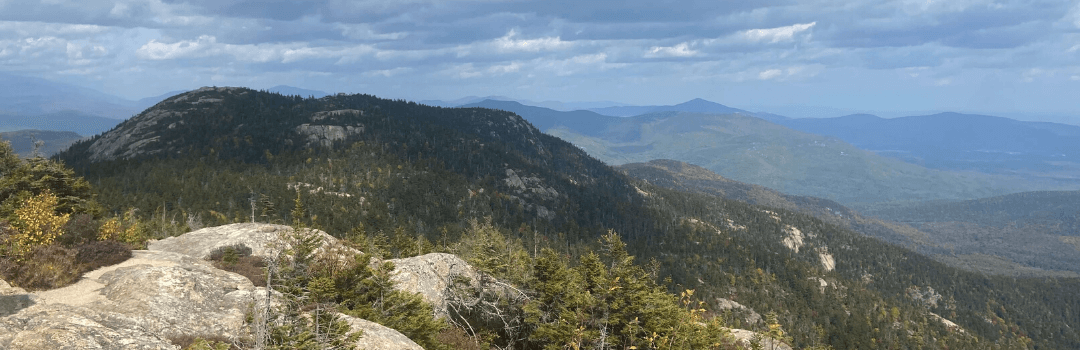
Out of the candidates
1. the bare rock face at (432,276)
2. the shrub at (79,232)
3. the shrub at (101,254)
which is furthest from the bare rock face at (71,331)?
the bare rock face at (432,276)

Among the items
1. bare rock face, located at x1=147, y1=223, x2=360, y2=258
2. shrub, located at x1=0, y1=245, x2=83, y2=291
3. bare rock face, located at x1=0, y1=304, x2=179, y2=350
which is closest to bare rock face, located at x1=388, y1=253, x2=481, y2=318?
bare rock face, located at x1=147, y1=223, x2=360, y2=258

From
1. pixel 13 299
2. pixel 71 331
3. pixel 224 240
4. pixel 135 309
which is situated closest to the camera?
pixel 71 331

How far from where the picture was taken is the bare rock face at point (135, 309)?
70.8ft

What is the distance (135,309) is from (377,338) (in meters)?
12.4

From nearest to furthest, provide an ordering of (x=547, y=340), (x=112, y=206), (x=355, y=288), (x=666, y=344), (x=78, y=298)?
1. (x=78, y=298)
2. (x=355, y=288)
3. (x=666, y=344)
4. (x=547, y=340)
5. (x=112, y=206)

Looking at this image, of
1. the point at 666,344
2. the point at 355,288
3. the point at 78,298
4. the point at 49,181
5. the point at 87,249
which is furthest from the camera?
the point at 49,181

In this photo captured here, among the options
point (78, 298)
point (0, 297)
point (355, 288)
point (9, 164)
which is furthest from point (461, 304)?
point (9, 164)

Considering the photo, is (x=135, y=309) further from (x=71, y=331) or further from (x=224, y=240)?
(x=224, y=240)

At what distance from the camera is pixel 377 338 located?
2809cm

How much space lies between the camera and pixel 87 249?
108 ft

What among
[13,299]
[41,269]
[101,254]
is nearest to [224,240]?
[101,254]

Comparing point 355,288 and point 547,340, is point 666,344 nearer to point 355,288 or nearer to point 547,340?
point 547,340

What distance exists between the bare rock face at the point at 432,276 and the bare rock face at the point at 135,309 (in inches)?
500

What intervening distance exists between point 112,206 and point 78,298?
161816mm
